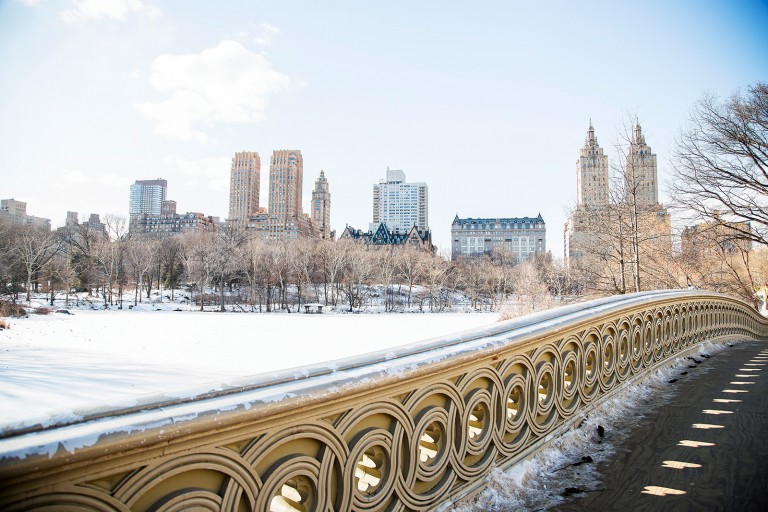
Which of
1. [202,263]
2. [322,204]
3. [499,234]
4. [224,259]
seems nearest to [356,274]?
[224,259]

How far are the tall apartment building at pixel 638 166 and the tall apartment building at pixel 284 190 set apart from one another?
13502cm

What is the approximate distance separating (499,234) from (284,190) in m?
77.2

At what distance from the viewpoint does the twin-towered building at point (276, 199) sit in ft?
476

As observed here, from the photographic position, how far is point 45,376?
10805 millimetres

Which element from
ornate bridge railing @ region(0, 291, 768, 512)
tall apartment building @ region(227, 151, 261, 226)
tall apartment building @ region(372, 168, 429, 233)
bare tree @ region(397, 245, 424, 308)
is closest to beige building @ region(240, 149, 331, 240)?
tall apartment building @ region(227, 151, 261, 226)

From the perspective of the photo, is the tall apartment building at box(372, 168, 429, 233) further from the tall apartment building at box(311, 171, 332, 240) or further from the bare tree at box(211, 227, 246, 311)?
the bare tree at box(211, 227, 246, 311)

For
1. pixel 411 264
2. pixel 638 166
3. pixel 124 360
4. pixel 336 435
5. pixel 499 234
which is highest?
pixel 499 234

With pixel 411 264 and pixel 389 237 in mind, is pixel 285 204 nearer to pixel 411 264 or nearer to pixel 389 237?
pixel 389 237

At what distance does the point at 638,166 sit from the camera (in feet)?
47.2

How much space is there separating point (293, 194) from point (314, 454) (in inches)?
6075

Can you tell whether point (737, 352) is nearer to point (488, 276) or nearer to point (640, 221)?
point (640, 221)

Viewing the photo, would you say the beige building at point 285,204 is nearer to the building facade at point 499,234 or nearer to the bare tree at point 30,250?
the building facade at point 499,234

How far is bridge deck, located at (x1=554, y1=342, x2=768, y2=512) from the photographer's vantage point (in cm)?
238

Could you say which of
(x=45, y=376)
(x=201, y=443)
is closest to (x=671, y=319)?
(x=201, y=443)
